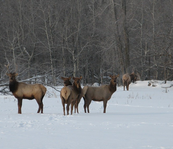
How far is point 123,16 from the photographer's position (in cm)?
2861

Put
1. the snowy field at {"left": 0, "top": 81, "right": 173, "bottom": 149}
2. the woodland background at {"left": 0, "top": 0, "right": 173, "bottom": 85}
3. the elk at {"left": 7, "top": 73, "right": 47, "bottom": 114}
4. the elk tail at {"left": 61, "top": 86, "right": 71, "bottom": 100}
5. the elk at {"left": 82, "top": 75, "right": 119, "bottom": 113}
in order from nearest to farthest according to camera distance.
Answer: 1. the snowy field at {"left": 0, "top": 81, "right": 173, "bottom": 149}
2. the elk tail at {"left": 61, "top": 86, "right": 71, "bottom": 100}
3. the elk at {"left": 7, "top": 73, "right": 47, "bottom": 114}
4. the elk at {"left": 82, "top": 75, "right": 119, "bottom": 113}
5. the woodland background at {"left": 0, "top": 0, "right": 173, "bottom": 85}

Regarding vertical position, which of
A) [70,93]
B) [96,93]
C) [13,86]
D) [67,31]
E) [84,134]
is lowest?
[84,134]

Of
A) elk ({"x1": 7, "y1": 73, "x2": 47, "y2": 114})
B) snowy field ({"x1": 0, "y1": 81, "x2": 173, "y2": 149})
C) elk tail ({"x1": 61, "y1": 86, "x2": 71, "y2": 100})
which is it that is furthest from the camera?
elk ({"x1": 7, "y1": 73, "x2": 47, "y2": 114})

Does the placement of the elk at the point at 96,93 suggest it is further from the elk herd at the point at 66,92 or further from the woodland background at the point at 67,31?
the woodland background at the point at 67,31

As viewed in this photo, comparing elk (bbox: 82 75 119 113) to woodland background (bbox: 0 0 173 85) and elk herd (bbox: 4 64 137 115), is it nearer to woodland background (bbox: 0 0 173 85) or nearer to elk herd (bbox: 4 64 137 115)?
elk herd (bbox: 4 64 137 115)

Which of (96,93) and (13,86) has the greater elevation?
(13,86)

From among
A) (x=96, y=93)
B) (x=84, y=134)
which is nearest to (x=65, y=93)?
(x=96, y=93)

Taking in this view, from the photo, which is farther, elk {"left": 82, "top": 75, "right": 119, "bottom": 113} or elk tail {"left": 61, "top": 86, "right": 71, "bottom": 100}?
elk {"left": 82, "top": 75, "right": 119, "bottom": 113}

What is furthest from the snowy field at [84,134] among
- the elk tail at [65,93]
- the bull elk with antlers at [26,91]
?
the bull elk with antlers at [26,91]

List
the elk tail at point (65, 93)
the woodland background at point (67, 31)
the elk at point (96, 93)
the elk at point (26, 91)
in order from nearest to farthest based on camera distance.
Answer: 1. the elk tail at point (65, 93)
2. the elk at point (26, 91)
3. the elk at point (96, 93)
4. the woodland background at point (67, 31)

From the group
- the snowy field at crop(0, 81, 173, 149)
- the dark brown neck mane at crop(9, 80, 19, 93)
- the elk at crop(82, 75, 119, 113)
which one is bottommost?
the snowy field at crop(0, 81, 173, 149)

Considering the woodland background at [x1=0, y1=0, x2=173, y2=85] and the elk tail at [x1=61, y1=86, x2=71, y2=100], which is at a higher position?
the woodland background at [x1=0, y1=0, x2=173, y2=85]

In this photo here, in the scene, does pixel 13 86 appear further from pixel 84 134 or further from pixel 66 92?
pixel 84 134

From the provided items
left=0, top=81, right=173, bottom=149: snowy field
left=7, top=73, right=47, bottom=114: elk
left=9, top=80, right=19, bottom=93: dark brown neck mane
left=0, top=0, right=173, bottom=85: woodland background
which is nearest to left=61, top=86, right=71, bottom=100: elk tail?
left=7, top=73, right=47, bottom=114: elk
